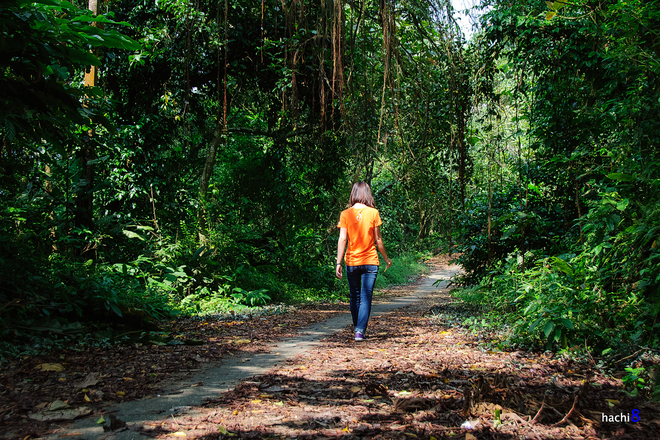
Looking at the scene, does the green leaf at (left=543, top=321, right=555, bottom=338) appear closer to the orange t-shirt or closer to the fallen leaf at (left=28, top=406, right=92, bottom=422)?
the orange t-shirt

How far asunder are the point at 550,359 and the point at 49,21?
19.0 ft

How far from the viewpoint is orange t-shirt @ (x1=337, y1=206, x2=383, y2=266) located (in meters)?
5.62

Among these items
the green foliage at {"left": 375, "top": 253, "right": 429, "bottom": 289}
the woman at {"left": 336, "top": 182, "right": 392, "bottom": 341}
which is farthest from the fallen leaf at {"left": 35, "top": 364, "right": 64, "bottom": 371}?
the green foliage at {"left": 375, "top": 253, "right": 429, "bottom": 289}

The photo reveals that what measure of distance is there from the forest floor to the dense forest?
0.72 m

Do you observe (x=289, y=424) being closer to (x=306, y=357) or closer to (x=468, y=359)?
(x=306, y=357)

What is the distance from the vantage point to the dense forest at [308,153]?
175 inches

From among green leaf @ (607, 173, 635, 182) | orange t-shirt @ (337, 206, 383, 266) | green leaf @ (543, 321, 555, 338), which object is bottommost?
green leaf @ (543, 321, 555, 338)

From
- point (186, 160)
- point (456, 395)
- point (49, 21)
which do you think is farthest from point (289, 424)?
point (186, 160)

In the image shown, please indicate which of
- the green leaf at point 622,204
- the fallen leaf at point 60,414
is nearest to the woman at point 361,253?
the green leaf at point 622,204

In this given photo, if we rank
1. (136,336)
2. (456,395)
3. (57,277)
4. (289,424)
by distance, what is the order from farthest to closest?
(57,277) < (136,336) < (456,395) < (289,424)

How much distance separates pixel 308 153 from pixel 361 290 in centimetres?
551

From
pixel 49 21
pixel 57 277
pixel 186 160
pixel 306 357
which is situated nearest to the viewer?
pixel 49 21

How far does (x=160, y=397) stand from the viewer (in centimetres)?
314

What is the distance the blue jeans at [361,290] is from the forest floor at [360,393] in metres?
0.46
